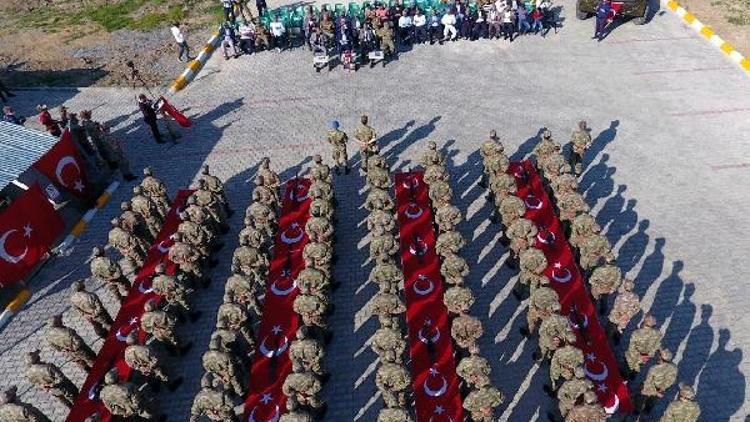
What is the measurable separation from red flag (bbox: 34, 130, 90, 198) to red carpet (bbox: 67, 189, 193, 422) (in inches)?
132

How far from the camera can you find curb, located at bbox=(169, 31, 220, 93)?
20.0 m

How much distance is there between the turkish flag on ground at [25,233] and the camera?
493 inches

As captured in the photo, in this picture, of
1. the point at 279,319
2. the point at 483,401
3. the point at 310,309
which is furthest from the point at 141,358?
the point at 483,401

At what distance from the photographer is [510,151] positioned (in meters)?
16.1

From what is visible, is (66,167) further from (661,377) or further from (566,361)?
(661,377)

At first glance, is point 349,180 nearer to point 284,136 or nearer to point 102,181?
point 284,136

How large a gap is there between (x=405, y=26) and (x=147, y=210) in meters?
12.9

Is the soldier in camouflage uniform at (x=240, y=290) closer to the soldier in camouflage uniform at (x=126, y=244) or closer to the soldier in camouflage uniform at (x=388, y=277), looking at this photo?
the soldier in camouflage uniform at (x=388, y=277)

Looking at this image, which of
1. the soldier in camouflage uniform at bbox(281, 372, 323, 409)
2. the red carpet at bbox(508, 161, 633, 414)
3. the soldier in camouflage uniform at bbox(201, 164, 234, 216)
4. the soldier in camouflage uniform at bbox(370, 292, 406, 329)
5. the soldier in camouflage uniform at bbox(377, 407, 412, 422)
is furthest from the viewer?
the soldier in camouflage uniform at bbox(201, 164, 234, 216)

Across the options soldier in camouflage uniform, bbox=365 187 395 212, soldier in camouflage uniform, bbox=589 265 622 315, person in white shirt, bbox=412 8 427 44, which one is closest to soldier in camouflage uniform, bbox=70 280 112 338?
soldier in camouflage uniform, bbox=365 187 395 212

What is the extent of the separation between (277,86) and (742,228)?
50.7ft

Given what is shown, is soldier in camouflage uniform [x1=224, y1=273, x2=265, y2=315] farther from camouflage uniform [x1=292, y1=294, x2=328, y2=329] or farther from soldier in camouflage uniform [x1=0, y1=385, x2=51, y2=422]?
soldier in camouflage uniform [x1=0, y1=385, x2=51, y2=422]

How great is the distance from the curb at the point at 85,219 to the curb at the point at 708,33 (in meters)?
21.8

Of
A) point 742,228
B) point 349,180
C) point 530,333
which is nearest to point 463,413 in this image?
point 530,333
